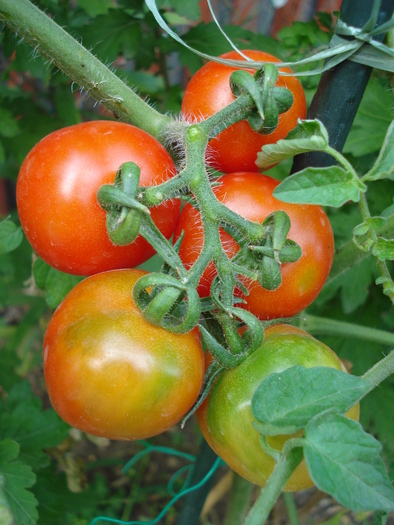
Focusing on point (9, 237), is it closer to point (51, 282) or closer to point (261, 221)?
point (51, 282)

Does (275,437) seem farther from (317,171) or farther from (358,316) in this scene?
(358,316)

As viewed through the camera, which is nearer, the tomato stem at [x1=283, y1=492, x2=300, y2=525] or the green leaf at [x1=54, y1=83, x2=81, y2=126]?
the tomato stem at [x1=283, y1=492, x2=300, y2=525]

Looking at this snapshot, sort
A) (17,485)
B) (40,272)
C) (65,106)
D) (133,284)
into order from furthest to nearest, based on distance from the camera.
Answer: (65,106), (40,272), (17,485), (133,284)

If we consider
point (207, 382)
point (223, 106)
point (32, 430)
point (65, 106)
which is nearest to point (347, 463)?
point (207, 382)

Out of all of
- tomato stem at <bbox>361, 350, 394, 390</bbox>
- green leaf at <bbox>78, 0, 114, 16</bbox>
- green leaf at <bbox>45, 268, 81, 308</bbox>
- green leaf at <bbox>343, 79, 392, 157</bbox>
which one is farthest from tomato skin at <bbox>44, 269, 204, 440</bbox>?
green leaf at <bbox>78, 0, 114, 16</bbox>

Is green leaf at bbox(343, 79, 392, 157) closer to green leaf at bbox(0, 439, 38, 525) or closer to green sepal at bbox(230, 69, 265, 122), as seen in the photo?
green sepal at bbox(230, 69, 265, 122)

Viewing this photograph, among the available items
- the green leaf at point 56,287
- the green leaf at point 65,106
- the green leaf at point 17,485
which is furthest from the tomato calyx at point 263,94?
the green leaf at point 65,106
